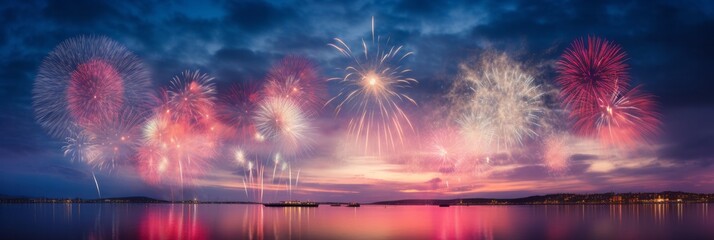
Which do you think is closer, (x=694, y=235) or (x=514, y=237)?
(x=514, y=237)

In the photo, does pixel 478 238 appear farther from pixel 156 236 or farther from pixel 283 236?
pixel 156 236

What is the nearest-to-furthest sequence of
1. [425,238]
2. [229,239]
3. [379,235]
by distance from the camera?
1. [229,239]
2. [425,238]
3. [379,235]

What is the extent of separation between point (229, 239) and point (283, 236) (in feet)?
19.9

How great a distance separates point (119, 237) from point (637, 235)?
56.8 m

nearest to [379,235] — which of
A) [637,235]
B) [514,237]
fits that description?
[514,237]

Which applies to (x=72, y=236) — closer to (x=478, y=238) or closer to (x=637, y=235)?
(x=478, y=238)

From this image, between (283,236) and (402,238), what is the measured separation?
12552mm

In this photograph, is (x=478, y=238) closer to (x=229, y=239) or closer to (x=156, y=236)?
(x=229, y=239)

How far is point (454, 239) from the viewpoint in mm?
55438

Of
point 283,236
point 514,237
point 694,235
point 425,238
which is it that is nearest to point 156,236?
point 283,236

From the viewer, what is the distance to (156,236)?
55.4 meters

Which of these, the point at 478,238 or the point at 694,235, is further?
the point at 694,235

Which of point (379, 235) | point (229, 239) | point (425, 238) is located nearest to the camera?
point (229, 239)

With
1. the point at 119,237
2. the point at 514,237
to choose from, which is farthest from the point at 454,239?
the point at 119,237
